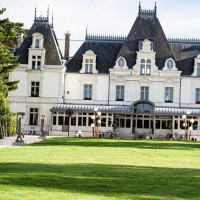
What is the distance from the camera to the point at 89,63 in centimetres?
4922

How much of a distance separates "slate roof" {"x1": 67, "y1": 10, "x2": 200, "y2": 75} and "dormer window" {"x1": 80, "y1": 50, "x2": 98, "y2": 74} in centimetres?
54

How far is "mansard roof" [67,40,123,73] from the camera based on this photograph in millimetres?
49312

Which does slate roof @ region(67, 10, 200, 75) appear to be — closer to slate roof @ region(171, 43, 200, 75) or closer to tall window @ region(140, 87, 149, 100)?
slate roof @ region(171, 43, 200, 75)

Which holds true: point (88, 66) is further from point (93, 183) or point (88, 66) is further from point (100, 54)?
point (93, 183)

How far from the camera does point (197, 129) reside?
46812 millimetres

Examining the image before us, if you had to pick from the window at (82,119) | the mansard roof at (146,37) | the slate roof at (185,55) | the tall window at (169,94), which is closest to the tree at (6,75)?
the window at (82,119)

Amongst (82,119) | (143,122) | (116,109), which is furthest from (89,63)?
(143,122)

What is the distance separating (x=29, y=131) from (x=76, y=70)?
7139 millimetres

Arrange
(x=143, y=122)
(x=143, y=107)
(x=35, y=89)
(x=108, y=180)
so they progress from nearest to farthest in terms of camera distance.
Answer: (x=108, y=180) → (x=143, y=107) → (x=143, y=122) → (x=35, y=89)

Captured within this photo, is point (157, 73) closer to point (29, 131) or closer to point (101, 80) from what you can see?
point (101, 80)

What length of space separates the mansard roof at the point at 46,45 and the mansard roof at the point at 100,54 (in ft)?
5.53

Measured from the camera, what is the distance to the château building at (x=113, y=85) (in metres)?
47.1

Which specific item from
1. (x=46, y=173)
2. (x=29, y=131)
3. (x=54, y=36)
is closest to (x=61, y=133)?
(x=29, y=131)

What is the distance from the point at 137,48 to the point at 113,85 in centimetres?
414
